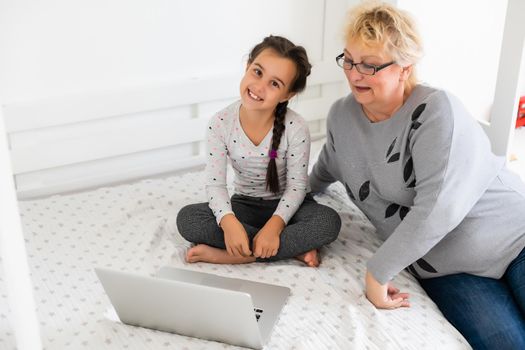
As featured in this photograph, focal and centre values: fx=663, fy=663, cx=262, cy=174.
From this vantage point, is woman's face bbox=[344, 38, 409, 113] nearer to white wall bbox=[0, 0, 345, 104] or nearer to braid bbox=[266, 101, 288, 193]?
braid bbox=[266, 101, 288, 193]

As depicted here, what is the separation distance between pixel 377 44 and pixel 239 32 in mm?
766

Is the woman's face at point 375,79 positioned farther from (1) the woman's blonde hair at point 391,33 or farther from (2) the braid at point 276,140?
(2) the braid at point 276,140

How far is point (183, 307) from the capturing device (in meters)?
1.21

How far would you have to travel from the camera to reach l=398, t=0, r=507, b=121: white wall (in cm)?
195

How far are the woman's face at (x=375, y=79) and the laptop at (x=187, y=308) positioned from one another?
477mm

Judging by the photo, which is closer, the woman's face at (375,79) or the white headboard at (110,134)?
the woman's face at (375,79)

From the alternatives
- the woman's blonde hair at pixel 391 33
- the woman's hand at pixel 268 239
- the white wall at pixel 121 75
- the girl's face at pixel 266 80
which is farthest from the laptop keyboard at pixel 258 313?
the white wall at pixel 121 75

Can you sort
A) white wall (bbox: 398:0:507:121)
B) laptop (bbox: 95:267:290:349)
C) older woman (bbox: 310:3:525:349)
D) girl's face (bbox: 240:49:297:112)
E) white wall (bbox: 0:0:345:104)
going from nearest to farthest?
laptop (bbox: 95:267:290:349), older woman (bbox: 310:3:525:349), girl's face (bbox: 240:49:297:112), white wall (bbox: 0:0:345:104), white wall (bbox: 398:0:507:121)

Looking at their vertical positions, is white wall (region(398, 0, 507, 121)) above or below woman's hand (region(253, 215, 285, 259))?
above

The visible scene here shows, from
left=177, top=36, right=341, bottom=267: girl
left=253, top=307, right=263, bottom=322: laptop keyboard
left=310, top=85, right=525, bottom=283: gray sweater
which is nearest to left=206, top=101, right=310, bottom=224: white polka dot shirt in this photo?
left=177, top=36, right=341, bottom=267: girl

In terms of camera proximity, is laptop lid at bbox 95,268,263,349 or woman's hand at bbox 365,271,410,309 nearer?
laptop lid at bbox 95,268,263,349

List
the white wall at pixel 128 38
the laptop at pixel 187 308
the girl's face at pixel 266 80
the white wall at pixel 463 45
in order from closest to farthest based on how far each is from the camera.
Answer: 1. the laptop at pixel 187 308
2. the girl's face at pixel 266 80
3. the white wall at pixel 128 38
4. the white wall at pixel 463 45

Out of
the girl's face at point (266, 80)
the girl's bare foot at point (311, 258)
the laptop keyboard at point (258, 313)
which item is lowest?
the laptop keyboard at point (258, 313)

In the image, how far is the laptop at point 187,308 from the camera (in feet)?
3.82
